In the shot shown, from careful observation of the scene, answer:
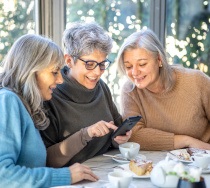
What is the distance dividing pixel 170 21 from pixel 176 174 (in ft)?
6.61

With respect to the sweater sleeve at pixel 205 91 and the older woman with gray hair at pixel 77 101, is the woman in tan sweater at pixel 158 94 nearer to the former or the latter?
the sweater sleeve at pixel 205 91

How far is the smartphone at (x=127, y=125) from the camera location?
1.81 meters

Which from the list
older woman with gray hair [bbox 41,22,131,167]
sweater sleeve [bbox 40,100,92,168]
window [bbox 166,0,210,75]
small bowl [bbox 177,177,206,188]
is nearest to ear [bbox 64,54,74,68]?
older woman with gray hair [bbox 41,22,131,167]

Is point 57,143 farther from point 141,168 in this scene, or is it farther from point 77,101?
point 141,168

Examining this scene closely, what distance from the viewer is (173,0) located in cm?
321

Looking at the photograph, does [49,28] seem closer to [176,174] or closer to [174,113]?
[174,113]

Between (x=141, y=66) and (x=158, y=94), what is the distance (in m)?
0.19

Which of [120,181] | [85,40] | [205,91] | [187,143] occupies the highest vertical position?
Answer: [85,40]

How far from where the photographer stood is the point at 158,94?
2262 mm

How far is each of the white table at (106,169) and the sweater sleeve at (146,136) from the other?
0.20ft

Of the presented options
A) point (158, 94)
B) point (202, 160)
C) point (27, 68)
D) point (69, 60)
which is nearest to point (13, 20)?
point (69, 60)

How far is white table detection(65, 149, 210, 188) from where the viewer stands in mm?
1561

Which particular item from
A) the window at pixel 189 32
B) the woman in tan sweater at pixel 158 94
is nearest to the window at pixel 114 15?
the window at pixel 189 32

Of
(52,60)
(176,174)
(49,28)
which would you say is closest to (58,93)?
(52,60)
